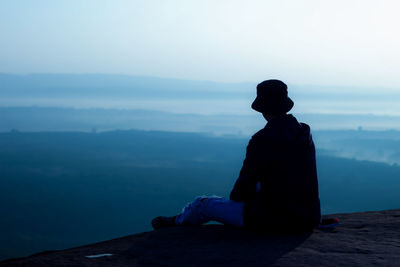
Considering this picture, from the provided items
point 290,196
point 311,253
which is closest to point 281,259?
point 311,253

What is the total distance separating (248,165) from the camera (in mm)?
4473

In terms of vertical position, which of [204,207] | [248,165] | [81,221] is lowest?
[81,221]

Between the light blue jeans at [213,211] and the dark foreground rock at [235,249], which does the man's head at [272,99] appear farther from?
the dark foreground rock at [235,249]

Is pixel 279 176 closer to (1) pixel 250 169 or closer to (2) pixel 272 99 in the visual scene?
(1) pixel 250 169

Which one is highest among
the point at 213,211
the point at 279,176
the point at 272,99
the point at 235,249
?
the point at 272,99

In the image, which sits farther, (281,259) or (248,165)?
(248,165)

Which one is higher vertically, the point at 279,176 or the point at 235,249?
the point at 279,176

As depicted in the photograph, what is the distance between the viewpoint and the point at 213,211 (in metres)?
4.86

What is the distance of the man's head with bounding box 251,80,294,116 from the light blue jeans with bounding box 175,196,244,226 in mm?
962

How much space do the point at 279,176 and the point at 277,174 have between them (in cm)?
3

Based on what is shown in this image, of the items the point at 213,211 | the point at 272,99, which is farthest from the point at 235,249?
the point at 272,99

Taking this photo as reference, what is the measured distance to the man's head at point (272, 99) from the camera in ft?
14.8

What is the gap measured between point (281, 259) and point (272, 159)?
96cm

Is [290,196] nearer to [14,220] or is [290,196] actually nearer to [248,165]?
[248,165]
